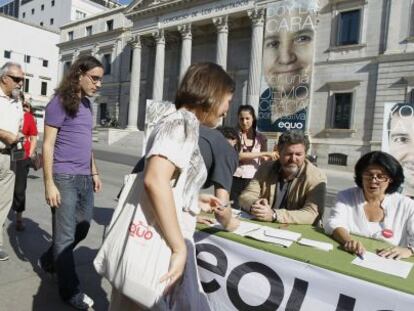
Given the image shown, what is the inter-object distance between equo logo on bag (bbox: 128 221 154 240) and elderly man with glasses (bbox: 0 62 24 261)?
258 cm

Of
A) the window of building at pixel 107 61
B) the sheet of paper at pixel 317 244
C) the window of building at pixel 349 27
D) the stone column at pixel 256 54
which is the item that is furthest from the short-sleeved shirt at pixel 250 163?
the window of building at pixel 107 61

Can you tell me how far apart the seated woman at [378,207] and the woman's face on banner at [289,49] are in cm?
1890

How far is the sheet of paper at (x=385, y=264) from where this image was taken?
1941 millimetres

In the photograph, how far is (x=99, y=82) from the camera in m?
3.03

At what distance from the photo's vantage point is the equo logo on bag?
1.61m

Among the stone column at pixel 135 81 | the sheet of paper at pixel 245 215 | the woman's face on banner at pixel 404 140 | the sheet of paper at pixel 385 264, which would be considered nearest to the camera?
the sheet of paper at pixel 385 264

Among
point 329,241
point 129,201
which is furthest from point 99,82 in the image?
point 329,241

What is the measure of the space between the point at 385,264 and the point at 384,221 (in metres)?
0.82

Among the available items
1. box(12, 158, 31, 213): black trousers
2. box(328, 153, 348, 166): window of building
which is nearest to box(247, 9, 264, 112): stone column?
box(328, 153, 348, 166): window of building

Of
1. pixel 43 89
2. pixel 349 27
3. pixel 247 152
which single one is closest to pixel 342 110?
pixel 349 27

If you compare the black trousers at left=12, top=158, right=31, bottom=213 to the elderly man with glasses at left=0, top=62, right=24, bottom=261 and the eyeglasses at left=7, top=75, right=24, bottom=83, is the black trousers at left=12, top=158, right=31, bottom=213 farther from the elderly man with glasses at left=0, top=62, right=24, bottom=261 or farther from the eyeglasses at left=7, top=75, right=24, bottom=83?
the eyeglasses at left=7, top=75, right=24, bottom=83

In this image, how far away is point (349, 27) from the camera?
74.4ft

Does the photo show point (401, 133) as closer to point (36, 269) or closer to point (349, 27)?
point (36, 269)

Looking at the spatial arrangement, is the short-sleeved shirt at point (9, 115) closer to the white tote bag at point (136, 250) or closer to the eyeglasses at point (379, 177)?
the white tote bag at point (136, 250)
